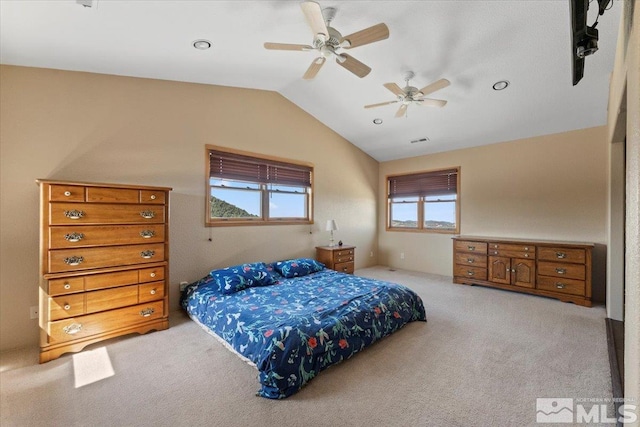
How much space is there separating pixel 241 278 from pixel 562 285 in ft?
14.8

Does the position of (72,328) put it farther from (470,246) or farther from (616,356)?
(470,246)

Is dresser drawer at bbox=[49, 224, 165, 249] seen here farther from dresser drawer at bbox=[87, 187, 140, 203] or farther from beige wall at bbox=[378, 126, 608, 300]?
beige wall at bbox=[378, 126, 608, 300]

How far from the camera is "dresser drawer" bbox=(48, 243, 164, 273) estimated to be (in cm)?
241

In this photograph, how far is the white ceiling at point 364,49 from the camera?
228 centimetres

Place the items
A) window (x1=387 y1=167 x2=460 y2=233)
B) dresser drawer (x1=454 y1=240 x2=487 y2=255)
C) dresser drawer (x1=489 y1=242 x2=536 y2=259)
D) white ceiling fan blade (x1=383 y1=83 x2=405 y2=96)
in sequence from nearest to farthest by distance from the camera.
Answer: white ceiling fan blade (x1=383 y1=83 x2=405 y2=96) → dresser drawer (x1=489 y1=242 x2=536 y2=259) → dresser drawer (x1=454 y1=240 x2=487 y2=255) → window (x1=387 y1=167 x2=460 y2=233)

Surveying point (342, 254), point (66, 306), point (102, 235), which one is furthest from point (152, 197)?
point (342, 254)

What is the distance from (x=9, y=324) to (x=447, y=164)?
663 centimetres

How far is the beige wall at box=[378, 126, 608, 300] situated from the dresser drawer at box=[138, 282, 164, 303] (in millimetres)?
4913

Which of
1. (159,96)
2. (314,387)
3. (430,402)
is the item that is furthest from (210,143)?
(430,402)

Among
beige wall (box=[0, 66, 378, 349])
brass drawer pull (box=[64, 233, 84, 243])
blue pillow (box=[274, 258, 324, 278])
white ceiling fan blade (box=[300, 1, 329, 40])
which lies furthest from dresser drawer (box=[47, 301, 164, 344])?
white ceiling fan blade (box=[300, 1, 329, 40])

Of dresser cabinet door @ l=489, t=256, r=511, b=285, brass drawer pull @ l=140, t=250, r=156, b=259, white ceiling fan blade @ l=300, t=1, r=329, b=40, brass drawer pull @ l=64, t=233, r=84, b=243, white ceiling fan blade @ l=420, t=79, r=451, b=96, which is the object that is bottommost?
dresser cabinet door @ l=489, t=256, r=511, b=285

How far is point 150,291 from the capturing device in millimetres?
2906

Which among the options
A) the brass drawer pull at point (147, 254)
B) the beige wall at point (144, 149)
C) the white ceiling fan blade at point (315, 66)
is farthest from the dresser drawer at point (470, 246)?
the brass drawer pull at point (147, 254)

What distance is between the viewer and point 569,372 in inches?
87.3
